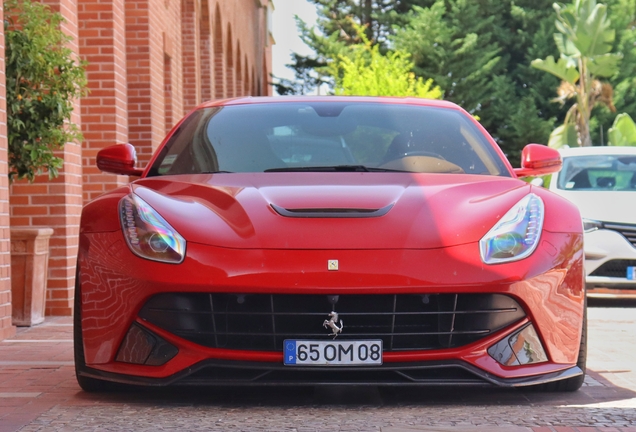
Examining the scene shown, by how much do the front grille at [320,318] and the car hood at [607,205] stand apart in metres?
5.68

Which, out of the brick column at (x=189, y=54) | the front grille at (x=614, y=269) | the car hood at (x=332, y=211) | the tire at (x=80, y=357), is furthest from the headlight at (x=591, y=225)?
the brick column at (x=189, y=54)

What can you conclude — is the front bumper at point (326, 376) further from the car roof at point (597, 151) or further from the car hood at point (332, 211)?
the car roof at point (597, 151)

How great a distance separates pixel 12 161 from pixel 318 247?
4.61 m

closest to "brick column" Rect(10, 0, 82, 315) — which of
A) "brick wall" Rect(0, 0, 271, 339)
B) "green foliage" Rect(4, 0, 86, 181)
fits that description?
"brick wall" Rect(0, 0, 271, 339)

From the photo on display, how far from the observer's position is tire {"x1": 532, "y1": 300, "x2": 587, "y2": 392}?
4500mm

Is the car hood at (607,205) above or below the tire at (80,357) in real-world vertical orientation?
above

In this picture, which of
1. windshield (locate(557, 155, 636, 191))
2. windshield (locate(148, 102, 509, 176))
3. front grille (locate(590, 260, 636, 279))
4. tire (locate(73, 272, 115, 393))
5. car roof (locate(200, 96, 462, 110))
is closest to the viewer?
tire (locate(73, 272, 115, 393))

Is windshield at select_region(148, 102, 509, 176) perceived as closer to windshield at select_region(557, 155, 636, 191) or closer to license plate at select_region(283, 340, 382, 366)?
license plate at select_region(283, 340, 382, 366)

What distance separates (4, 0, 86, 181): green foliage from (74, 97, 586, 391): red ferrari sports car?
374 centimetres

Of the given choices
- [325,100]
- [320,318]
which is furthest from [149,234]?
[325,100]

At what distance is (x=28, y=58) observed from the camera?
318 inches

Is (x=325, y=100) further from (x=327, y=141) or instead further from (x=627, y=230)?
(x=627, y=230)

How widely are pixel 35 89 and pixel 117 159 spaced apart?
3.31 m

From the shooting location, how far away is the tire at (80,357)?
14.6 ft
